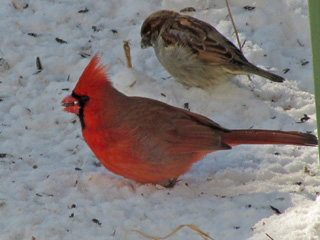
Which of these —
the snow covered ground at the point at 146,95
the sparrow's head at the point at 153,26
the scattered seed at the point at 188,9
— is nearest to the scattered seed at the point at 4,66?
the snow covered ground at the point at 146,95

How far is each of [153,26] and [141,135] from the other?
62.9 inches

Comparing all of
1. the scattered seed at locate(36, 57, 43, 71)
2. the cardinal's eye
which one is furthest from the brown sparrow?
the cardinal's eye

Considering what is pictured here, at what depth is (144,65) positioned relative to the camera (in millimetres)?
5082

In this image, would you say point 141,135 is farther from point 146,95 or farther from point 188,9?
point 188,9

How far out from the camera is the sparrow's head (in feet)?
16.3

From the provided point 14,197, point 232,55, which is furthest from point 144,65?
point 14,197

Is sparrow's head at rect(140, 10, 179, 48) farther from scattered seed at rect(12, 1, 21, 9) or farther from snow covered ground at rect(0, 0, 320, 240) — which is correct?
scattered seed at rect(12, 1, 21, 9)

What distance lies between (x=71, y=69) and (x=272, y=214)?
7.01 feet

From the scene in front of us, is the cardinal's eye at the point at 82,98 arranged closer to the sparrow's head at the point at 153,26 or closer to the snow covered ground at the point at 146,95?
the snow covered ground at the point at 146,95

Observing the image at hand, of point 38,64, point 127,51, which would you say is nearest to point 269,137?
point 127,51

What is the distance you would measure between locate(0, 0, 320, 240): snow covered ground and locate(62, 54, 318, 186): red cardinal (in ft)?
0.49

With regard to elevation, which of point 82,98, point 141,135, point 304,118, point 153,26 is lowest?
point 304,118

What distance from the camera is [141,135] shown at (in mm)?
3621

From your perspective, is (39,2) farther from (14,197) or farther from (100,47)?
(14,197)
